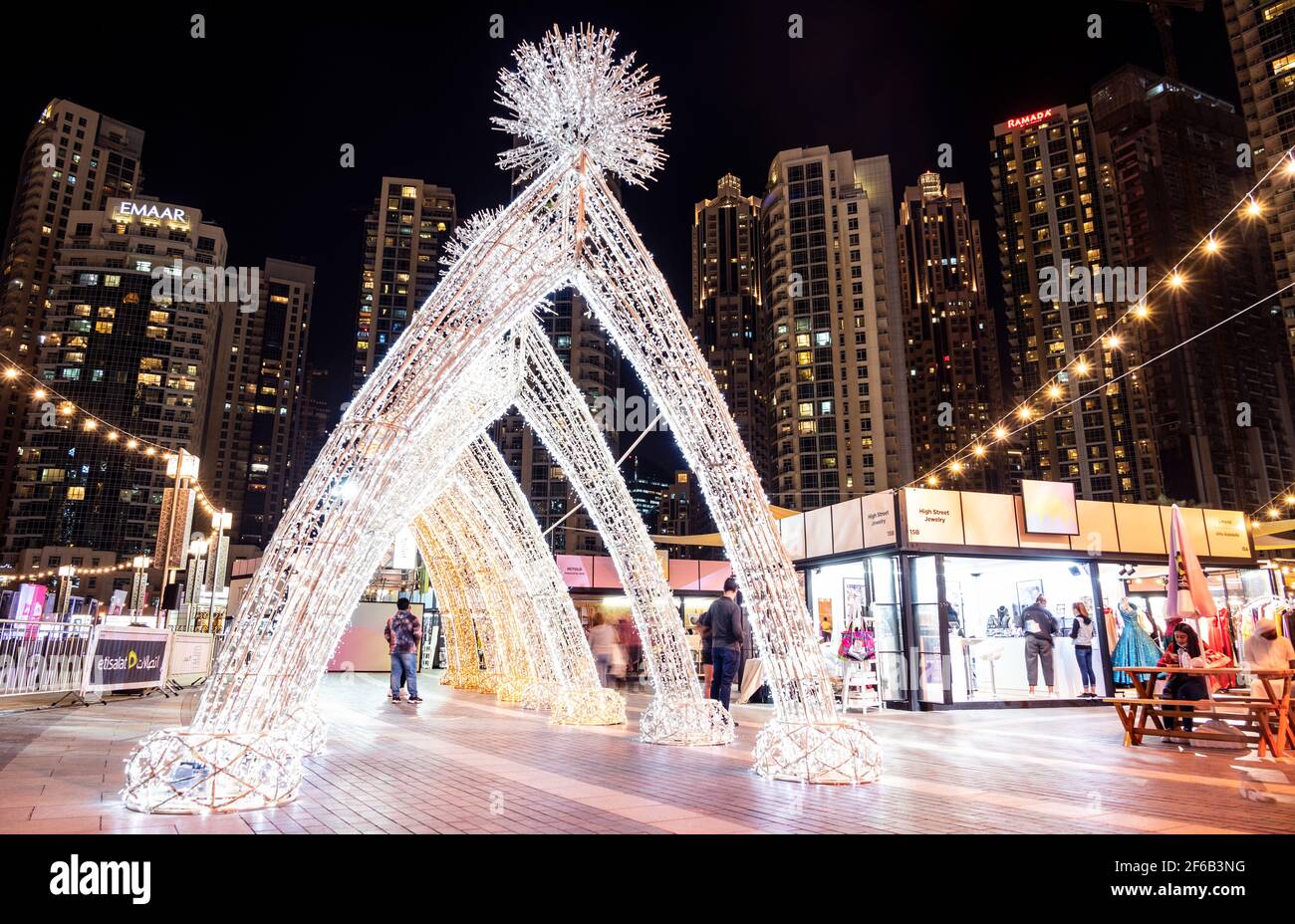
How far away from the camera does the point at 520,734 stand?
29.3 feet

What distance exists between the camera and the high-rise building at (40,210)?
84312 millimetres

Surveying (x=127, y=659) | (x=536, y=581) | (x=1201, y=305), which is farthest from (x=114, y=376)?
(x=1201, y=305)

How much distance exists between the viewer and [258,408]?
405 ft

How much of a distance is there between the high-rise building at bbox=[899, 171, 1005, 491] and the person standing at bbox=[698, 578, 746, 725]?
10017 cm

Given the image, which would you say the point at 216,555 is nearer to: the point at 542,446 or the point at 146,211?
the point at 542,446

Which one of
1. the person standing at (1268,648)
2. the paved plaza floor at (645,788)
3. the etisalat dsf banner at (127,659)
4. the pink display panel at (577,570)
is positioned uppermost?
the pink display panel at (577,570)

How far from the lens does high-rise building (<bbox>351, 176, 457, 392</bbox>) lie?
90.5 m

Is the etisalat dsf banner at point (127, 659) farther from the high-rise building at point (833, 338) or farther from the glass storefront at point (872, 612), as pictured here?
the high-rise building at point (833, 338)

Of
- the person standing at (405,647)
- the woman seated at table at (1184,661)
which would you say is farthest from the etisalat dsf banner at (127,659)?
the woman seated at table at (1184,661)

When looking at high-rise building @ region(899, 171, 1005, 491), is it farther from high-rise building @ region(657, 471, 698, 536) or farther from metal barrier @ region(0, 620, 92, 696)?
metal barrier @ region(0, 620, 92, 696)

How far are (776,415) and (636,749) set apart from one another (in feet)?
245

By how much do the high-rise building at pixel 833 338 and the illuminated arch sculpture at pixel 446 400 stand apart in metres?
68.9

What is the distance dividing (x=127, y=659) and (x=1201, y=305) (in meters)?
103

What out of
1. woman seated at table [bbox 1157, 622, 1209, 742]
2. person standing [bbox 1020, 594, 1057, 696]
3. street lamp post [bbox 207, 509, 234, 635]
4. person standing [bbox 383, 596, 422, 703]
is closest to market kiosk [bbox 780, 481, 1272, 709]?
person standing [bbox 1020, 594, 1057, 696]
